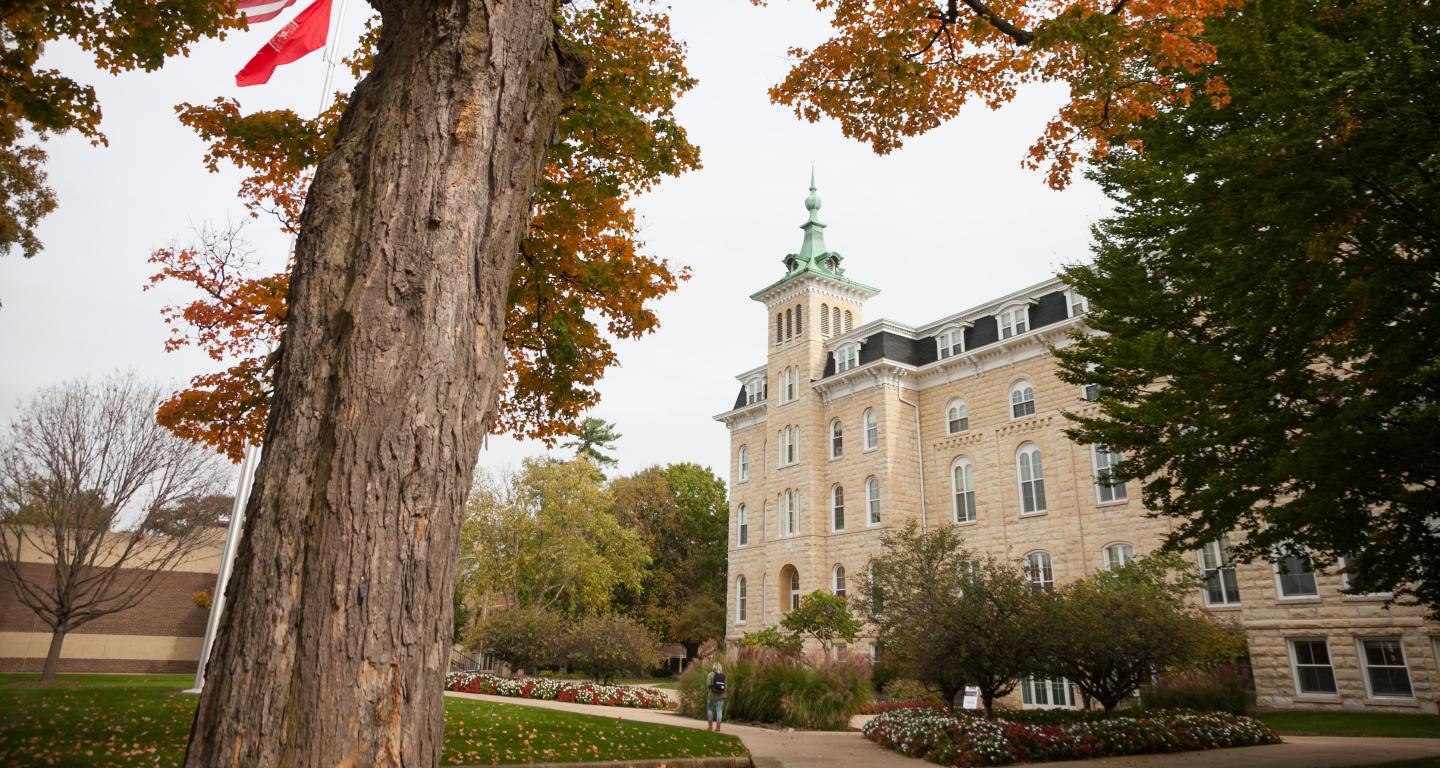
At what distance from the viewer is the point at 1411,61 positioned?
793 centimetres

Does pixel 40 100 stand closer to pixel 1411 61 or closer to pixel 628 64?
pixel 628 64

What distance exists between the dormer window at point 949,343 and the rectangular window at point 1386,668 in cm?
1669

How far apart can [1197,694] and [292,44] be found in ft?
76.5

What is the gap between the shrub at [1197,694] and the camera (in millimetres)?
19234

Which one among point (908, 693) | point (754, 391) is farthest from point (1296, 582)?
Answer: point (754, 391)

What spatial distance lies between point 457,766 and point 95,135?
7.41 meters

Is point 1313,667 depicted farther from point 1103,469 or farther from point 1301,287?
point 1301,287

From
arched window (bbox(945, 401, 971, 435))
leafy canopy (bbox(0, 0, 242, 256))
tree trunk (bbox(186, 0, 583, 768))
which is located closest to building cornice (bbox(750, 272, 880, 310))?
arched window (bbox(945, 401, 971, 435))

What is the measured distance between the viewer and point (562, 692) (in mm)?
22734

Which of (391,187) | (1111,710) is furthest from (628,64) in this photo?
(1111,710)

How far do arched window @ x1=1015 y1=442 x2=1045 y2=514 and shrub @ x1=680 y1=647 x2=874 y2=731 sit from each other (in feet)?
38.7

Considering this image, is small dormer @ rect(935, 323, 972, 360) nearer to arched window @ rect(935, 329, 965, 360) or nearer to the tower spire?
arched window @ rect(935, 329, 965, 360)

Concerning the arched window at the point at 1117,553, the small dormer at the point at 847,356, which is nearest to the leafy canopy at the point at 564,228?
the arched window at the point at 1117,553

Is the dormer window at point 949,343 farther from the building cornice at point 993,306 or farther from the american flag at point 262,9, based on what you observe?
the american flag at point 262,9
